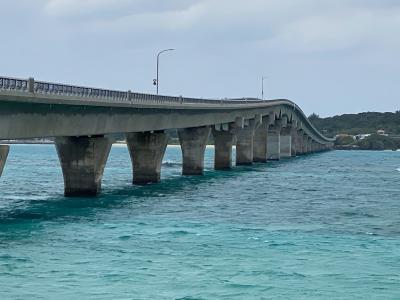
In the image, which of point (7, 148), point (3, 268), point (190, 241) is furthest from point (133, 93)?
point (3, 268)

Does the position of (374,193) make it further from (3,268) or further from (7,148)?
(3,268)

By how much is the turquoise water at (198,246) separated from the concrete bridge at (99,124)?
397cm

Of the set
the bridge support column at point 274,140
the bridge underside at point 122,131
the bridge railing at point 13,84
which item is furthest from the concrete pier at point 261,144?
the bridge railing at point 13,84

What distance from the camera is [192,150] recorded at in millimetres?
100438

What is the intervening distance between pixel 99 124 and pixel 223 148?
5954 cm

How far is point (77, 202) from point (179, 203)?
8.24 meters

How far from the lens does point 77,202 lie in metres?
59.9

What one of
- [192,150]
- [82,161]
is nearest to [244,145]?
[192,150]

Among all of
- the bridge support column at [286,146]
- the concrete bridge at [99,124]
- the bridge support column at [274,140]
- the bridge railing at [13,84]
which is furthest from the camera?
the bridge support column at [286,146]

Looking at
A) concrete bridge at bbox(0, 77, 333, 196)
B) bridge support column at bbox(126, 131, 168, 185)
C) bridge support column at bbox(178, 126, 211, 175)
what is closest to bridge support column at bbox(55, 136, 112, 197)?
concrete bridge at bbox(0, 77, 333, 196)

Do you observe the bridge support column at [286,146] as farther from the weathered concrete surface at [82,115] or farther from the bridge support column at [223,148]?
the weathered concrete surface at [82,115]

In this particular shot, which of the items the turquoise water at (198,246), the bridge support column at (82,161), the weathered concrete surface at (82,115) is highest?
the weathered concrete surface at (82,115)

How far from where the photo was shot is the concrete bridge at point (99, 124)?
4734 centimetres

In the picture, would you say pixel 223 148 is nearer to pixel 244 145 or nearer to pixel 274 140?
pixel 244 145
